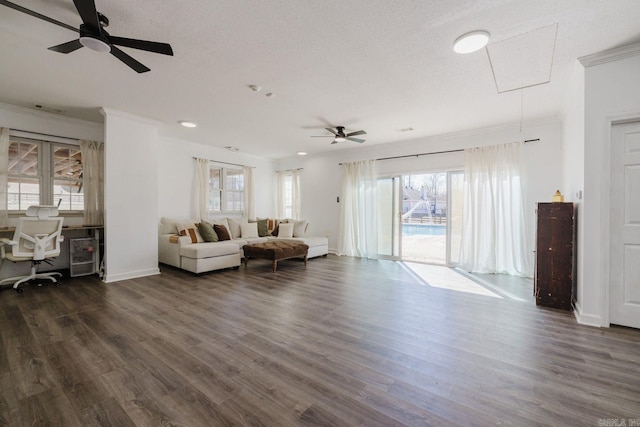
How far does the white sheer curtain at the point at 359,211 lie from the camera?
639cm

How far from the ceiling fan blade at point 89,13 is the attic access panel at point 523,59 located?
315 centimetres

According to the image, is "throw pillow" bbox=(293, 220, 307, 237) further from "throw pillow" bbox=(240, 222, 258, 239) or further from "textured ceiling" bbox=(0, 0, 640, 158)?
"textured ceiling" bbox=(0, 0, 640, 158)

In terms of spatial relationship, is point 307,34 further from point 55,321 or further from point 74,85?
point 55,321

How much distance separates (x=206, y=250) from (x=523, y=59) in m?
5.03

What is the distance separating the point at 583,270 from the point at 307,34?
3.52 m

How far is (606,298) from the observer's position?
2.60 meters

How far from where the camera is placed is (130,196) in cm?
441

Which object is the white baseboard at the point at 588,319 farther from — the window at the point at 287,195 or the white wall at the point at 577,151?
the window at the point at 287,195

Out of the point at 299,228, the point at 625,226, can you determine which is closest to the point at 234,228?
the point at 299,228

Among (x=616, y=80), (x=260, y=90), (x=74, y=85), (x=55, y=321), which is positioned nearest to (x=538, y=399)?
(x=616, y=80)

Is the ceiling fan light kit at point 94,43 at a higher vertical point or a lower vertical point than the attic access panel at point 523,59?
lower

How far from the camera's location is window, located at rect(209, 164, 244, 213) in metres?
6.67

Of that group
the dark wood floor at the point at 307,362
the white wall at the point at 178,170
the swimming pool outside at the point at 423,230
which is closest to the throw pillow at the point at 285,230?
the white wall at the point at 178,170

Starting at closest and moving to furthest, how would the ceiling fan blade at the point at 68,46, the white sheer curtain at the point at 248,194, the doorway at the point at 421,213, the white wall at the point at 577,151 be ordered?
the ceiling fan blade at the point at 68,46
the white wall at the point at 577,151
the doorway at the point at 421,213
the white sheer curtain at the point at 248,194
